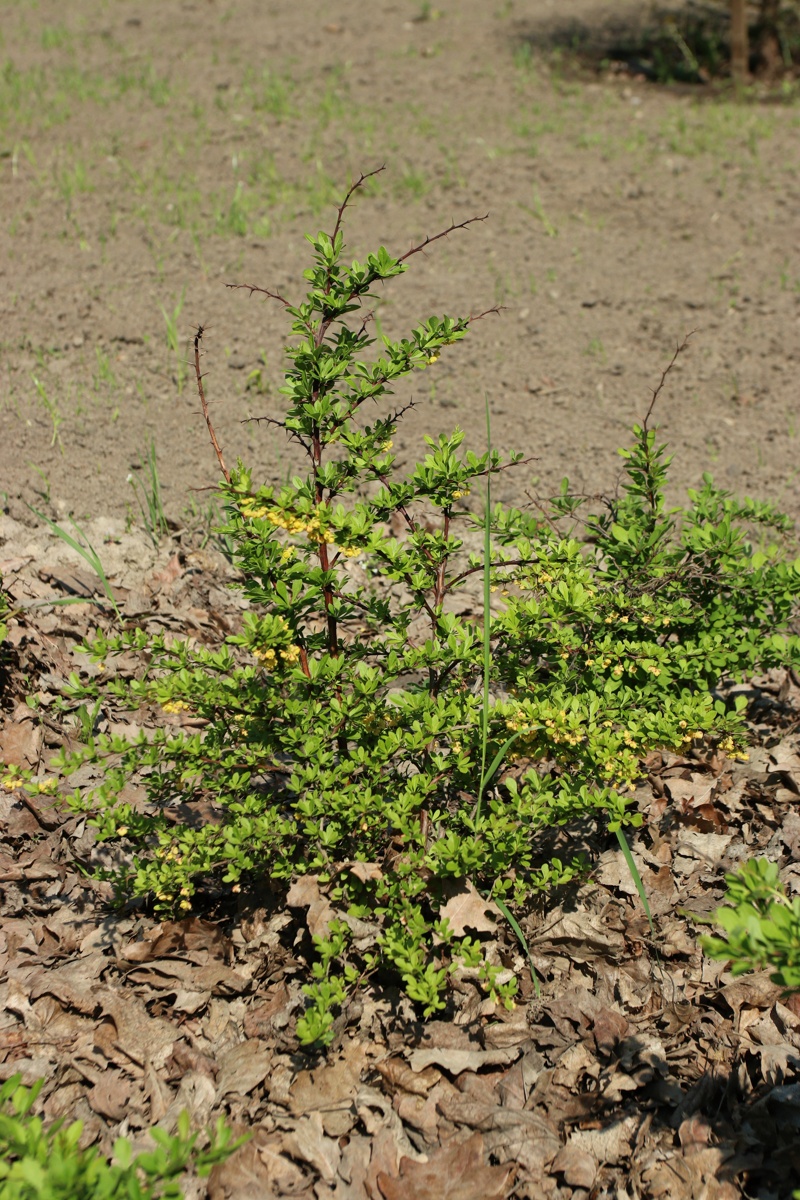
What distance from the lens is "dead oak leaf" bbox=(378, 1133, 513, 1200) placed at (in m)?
2.16

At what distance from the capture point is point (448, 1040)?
246 centimetres

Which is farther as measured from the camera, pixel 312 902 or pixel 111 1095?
pixel 312 902

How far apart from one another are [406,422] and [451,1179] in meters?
3.38

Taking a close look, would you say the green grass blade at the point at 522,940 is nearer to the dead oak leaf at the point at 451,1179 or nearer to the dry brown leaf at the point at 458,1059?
the dry brown leaf at the point at 458,1059

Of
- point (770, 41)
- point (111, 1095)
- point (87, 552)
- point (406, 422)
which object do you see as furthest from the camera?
point (770, 41)

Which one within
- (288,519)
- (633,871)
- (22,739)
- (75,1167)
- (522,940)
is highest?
(288,519)

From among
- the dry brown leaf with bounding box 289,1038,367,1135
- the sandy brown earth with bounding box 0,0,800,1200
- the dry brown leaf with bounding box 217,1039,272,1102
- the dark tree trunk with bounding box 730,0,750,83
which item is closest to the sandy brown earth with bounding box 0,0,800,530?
the sandy brown earth with bounding box 0,0,800,1200

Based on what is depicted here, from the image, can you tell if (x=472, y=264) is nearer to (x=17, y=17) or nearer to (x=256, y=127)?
(x=256, y=127)

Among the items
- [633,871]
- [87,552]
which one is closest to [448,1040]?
[633,871]

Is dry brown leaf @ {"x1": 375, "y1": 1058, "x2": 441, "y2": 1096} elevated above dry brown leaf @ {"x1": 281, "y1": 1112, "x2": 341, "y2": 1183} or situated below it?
above

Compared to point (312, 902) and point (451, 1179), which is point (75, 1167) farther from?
point (312, 902)

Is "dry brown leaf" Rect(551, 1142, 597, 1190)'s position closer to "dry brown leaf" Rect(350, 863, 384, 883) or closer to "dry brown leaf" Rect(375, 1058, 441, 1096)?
"dry brown leaf" Rect(375, 1058, 441, 1096)

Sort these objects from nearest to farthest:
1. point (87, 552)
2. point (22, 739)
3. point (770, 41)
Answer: point (22, 739) → point (87, 552) → point (770, 41)

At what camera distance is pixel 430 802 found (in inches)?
108
